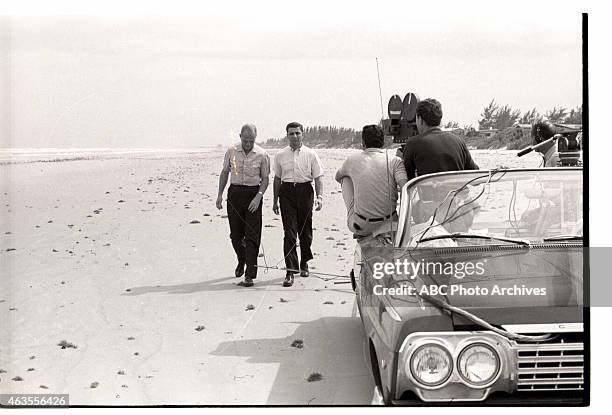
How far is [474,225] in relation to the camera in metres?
4.53

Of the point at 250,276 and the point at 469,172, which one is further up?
the point at 469,172

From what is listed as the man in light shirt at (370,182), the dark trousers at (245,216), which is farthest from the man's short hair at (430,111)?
the dark trousers at (245,216)

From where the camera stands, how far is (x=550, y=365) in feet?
11.7

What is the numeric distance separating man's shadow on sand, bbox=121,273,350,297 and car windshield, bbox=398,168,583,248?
253cm

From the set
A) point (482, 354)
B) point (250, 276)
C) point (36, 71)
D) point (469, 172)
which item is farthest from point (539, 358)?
point (250, 276)

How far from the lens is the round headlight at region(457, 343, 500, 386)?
3518mm

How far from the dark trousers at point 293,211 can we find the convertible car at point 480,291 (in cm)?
Answer: 271

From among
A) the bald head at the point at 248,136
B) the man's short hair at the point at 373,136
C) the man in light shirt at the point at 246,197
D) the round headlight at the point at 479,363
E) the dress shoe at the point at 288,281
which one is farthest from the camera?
the man in light shirt at the point at 246,197

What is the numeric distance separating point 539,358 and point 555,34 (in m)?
1.88

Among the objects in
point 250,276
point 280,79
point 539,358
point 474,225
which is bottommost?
point 250,276

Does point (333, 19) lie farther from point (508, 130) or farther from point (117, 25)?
point (508, 130)

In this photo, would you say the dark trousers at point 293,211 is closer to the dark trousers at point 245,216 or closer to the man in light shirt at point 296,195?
the man in light shirt at point 296,195

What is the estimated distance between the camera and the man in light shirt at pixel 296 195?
7660 millimetres

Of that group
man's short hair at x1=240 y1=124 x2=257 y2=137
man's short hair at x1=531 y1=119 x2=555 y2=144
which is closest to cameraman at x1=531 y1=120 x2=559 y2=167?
man's short hair at x1=531 y1=119 x2=555 y2=144
